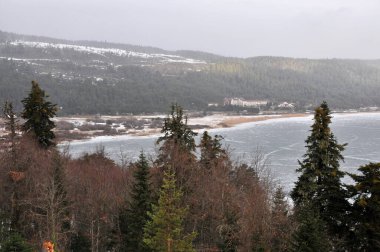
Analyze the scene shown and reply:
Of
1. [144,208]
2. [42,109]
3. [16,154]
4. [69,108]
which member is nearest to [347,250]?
[144,208]

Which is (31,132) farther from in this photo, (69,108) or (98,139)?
(69,108)

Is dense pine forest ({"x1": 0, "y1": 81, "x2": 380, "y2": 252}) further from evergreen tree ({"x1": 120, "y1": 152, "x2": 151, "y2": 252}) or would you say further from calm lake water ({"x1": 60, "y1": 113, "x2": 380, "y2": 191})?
calm lake water ({"x1": 60, "y1": 113, "x2": 380, "y2": 191})

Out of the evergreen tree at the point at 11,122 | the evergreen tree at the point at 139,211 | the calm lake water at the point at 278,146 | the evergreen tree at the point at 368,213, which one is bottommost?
the calm lake water at the point at 278,146

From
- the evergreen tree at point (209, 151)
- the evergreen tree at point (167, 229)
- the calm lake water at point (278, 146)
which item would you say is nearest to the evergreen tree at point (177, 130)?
the evergreen tree at point (209, 151)

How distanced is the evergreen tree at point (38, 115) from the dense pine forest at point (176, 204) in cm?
6

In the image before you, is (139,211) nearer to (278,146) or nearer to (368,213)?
(368,213)

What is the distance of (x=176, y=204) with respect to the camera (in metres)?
15.9

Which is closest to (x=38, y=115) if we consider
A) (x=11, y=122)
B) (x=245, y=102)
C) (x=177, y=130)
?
(x=11, y=122)

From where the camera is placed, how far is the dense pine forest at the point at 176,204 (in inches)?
507

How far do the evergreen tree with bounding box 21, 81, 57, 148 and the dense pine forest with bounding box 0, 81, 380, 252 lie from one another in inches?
2.2

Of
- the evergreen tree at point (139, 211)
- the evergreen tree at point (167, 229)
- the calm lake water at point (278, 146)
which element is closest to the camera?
the evergreen tree at point (167, 229)

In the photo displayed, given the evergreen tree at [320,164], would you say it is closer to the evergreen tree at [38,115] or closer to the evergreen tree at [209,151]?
the evergreen tree at [209,151]

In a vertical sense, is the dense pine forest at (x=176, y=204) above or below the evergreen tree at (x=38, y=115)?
below

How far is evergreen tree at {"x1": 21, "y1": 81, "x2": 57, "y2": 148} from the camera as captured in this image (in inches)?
959
